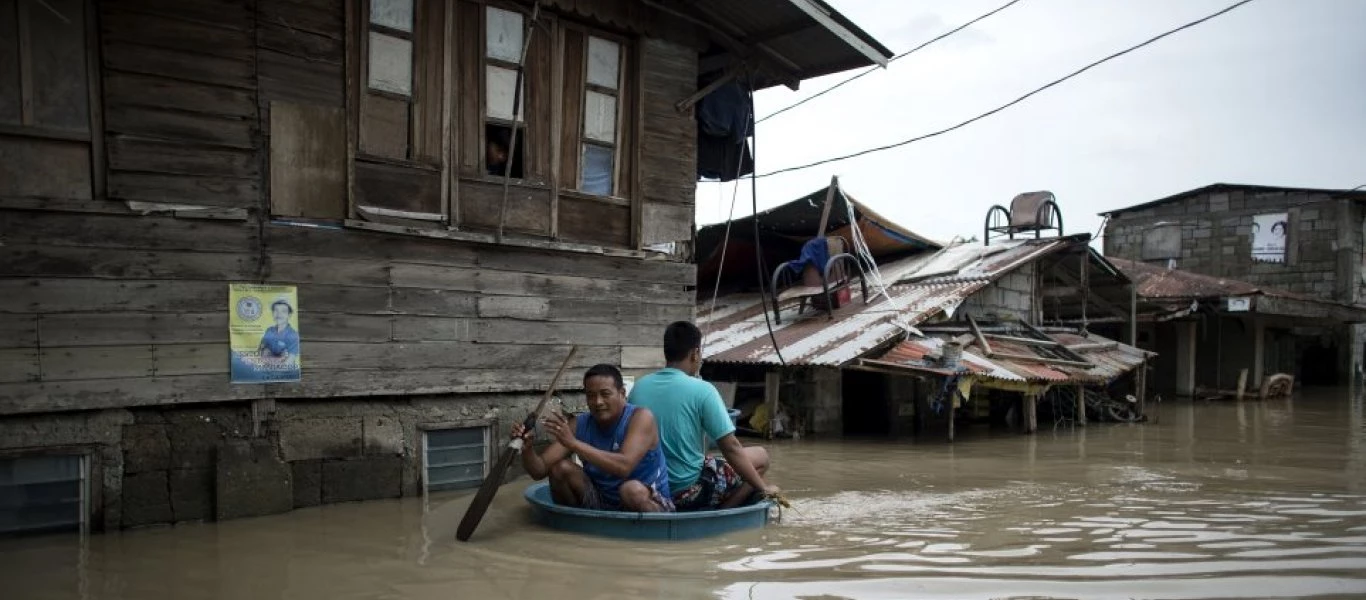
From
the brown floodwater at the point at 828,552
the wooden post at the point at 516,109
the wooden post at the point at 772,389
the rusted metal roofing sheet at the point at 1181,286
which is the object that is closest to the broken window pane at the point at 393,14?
the wooden post at the point at 516,109

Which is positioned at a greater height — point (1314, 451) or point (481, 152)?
point (481, 152)

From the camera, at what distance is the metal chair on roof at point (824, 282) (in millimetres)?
15656

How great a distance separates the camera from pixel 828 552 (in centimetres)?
546

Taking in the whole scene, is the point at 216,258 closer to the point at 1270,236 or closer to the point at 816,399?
the point at 816,399

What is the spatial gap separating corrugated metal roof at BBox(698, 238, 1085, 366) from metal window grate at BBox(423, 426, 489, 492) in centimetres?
591

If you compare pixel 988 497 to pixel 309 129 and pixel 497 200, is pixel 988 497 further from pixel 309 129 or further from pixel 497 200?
pixel 309 129

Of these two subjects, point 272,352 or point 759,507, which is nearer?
point 759,507

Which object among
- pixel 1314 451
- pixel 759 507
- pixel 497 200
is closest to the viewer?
pixel 759 507

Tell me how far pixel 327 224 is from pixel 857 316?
10.2m

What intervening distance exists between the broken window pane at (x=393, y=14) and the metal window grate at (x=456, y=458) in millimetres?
3390

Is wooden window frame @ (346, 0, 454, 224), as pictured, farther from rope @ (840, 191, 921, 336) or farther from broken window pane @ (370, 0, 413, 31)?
rope @ (840, 191, 921, 336)

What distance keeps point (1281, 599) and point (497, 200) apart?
6203 mm

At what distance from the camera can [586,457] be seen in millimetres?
5422

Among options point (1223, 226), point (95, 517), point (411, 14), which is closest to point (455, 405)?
point (95, 517)
